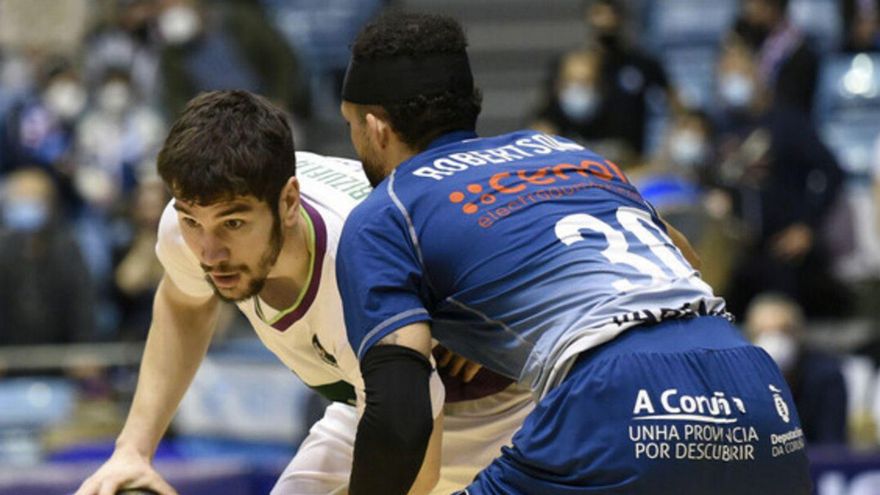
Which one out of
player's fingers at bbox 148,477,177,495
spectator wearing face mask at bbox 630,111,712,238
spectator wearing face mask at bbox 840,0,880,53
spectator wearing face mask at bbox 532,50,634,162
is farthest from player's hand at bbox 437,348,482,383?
spectator wearing face mask at bbox 840,0,880,53

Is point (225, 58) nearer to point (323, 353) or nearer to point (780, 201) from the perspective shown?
point (780, 201)

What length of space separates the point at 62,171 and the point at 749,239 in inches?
182

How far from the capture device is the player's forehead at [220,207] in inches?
148

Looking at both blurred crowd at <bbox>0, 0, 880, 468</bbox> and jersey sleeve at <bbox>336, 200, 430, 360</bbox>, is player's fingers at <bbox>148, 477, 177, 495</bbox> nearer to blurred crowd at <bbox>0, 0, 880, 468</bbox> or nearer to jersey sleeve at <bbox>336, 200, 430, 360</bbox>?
jersey sleeve at <bbox>336, 200, 430, 360</bbox>

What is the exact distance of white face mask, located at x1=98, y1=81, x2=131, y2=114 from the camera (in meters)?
12.5

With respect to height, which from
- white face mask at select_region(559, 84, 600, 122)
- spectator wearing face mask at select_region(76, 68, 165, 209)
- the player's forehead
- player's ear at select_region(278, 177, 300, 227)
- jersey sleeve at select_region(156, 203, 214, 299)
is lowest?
spectator wearing face mask at select_region(76, 68, 165, 209)

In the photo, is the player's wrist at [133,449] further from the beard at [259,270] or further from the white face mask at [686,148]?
the white face mask at [686,148]

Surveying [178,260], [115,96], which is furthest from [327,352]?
[115,96]

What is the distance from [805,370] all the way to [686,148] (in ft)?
8.85

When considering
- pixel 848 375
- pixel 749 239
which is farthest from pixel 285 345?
pixel 749 239

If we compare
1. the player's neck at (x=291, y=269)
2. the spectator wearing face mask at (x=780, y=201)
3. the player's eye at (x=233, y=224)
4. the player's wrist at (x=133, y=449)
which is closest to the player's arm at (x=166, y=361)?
the player's wrist at (x=133, y=449)

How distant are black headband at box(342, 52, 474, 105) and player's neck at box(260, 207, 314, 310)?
0.36 metres

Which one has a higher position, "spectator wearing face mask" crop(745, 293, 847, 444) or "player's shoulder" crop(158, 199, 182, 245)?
"player's shoulder" crop(158, 199, 182, 245)

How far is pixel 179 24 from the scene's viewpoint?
12422mm
